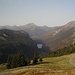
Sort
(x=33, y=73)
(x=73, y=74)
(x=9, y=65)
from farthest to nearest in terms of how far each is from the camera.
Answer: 1. (x=9, y=65)
2. (x=33, y=73)
3. (x=73, y=74)

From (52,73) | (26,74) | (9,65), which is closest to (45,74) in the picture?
(52,73)

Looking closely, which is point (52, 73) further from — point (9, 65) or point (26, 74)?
point (9, 65)

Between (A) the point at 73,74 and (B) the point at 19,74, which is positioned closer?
(A) the point at 73,74

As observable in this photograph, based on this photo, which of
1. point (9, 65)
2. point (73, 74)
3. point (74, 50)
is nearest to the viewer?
point (73, 74)

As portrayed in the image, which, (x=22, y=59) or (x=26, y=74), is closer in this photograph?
(x=26, y=74)

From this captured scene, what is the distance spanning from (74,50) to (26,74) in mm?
143504

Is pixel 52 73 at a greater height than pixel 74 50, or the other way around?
pixel 74 50

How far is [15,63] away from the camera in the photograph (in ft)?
354

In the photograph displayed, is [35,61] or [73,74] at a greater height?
[35,61]

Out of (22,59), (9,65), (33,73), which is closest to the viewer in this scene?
(33,73)

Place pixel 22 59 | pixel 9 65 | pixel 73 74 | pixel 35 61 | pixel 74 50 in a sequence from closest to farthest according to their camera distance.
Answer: pixel 73 74, pixel 22 59, pixel 35 61, pixel 9 65, pixel 74 50

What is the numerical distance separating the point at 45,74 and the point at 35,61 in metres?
61.9

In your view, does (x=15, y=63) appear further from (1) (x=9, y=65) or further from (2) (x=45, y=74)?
(2) (x=45, y=74)

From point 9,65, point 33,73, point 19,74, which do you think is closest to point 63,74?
point 33,73
